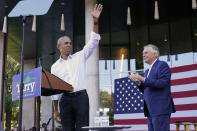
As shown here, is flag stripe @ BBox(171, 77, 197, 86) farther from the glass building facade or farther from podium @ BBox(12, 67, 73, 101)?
the glass building facade

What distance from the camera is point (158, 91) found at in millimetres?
3812

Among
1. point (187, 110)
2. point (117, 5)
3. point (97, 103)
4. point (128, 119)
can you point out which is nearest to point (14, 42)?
point (117, 5)

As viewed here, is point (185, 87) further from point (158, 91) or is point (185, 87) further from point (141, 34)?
point (141, 34)

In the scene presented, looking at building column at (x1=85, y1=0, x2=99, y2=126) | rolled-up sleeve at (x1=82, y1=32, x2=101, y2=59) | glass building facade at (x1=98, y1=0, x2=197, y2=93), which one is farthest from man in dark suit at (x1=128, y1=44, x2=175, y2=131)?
glass building facade at (x1=98, y1=0, x2=197, y2=93)

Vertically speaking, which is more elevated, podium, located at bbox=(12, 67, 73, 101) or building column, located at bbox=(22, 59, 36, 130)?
podium, located at bbox=(12, 67, 73, 101)

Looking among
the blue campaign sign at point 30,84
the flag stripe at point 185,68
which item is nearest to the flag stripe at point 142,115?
the flag stripe at point 185,68

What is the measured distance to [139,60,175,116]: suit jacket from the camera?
3.72 metres

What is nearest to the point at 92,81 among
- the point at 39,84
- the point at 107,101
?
the point at 107,101

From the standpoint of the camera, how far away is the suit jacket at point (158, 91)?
12.2ft

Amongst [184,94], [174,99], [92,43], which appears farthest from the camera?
[174,99]

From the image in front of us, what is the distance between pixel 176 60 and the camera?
14641mm

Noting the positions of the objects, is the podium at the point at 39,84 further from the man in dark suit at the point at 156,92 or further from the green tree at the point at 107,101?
the green tree at the point at 107,101

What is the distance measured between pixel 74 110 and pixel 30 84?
2.01 ft

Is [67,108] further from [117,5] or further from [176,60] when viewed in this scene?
[176,60]
